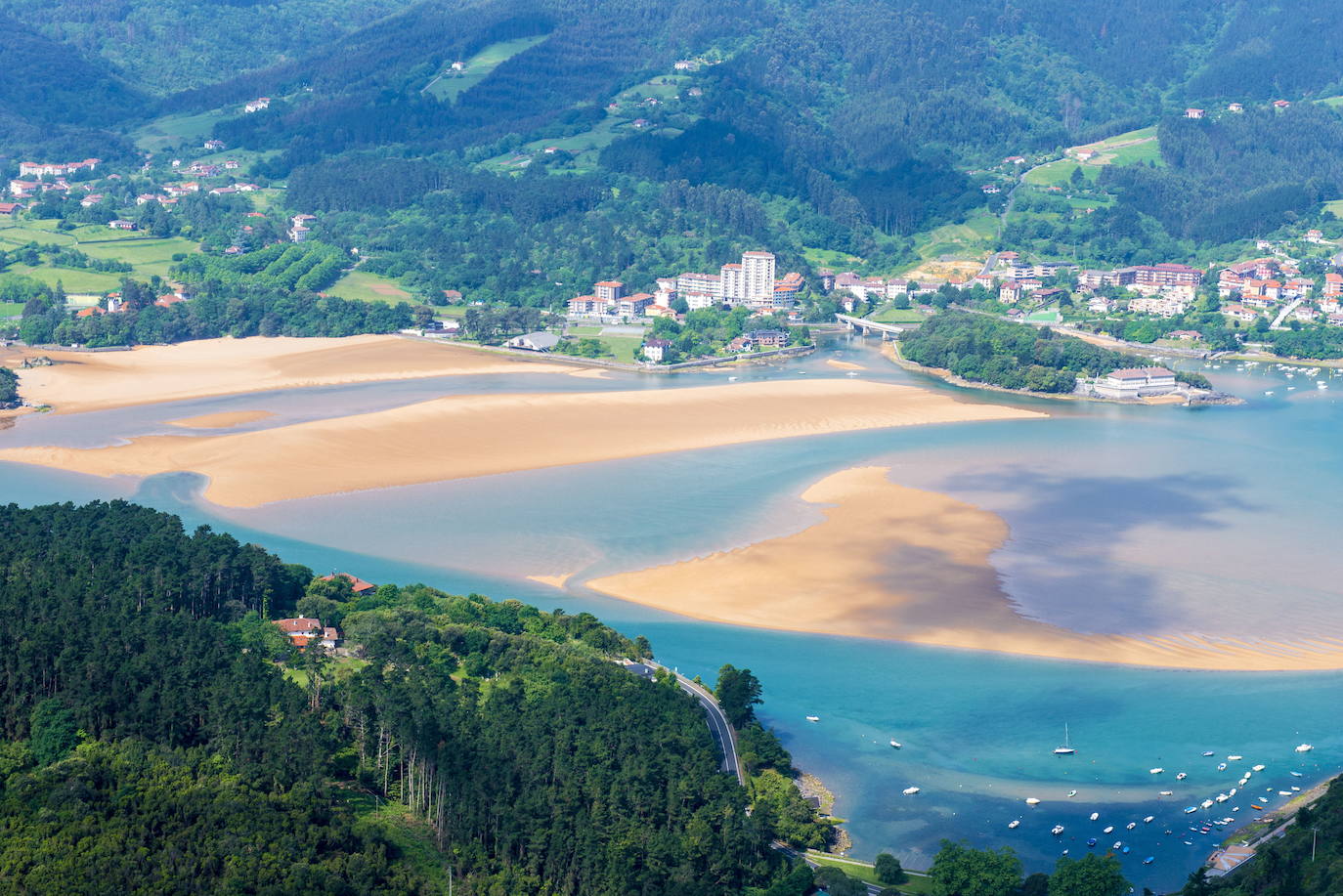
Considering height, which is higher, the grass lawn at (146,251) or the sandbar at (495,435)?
the grass lawn at (146,251)

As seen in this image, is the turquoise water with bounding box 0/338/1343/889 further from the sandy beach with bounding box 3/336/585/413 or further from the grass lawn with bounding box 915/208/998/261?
the grass lawn with bounding box 915/208/998/261

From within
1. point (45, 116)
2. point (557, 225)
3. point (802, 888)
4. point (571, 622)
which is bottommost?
point (802, 888)

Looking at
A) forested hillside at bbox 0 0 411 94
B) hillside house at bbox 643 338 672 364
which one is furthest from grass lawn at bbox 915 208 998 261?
forested hillside at bbox 0 0 411 94

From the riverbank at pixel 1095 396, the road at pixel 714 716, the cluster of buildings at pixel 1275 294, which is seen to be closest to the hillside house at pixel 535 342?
the riverbank at pixel 1095 396

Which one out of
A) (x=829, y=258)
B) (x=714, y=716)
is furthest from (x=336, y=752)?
(x=829, y=258)

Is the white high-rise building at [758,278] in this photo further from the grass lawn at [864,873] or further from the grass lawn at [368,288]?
the grass lawn at [864,873]

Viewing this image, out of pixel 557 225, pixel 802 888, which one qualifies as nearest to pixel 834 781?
pixel 802 888

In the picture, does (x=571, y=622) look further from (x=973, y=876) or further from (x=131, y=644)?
(x=973, y=876)
